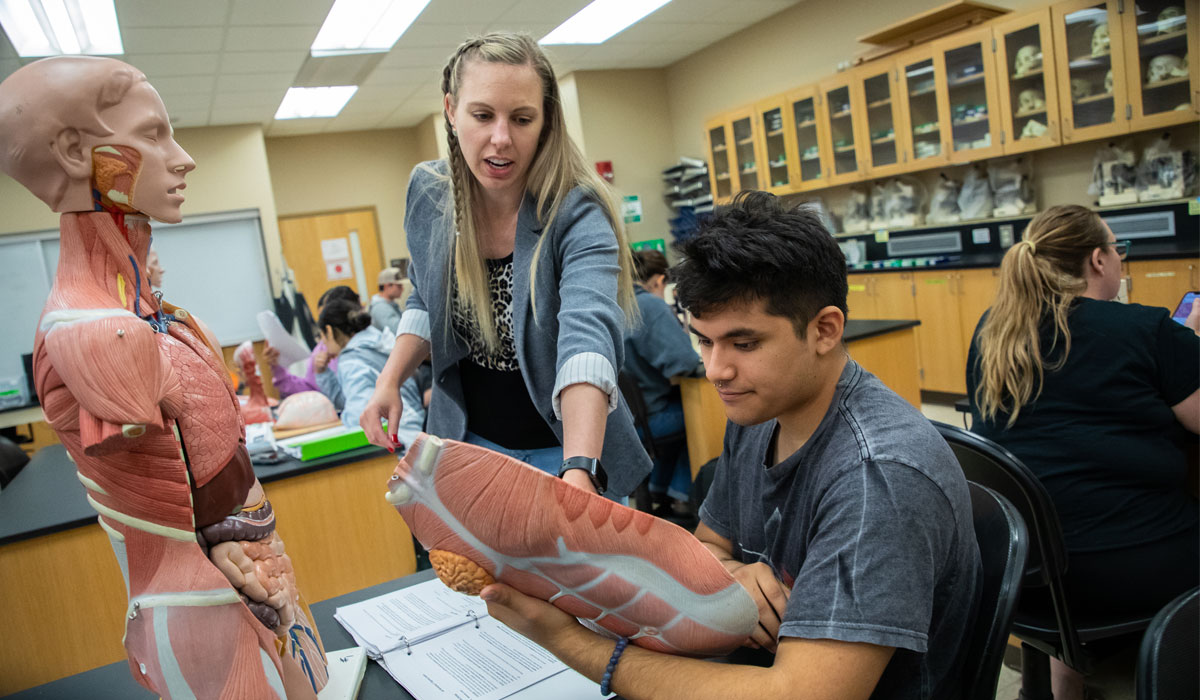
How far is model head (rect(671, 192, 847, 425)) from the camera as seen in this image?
0.86 m

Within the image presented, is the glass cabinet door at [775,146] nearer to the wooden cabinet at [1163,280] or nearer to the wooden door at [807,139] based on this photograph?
the wooden door at [807,139]

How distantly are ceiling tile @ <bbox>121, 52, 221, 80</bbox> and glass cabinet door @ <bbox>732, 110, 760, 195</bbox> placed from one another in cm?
389

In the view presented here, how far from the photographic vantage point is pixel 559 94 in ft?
3.79

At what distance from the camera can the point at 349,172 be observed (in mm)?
8531

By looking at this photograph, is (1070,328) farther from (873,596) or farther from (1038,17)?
(1038,17)

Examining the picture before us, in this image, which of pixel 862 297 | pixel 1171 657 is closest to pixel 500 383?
pixel 1171 657

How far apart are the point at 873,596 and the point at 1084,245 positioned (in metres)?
1.36

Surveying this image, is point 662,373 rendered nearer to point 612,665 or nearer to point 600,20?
point 612,665

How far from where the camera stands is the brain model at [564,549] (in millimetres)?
590

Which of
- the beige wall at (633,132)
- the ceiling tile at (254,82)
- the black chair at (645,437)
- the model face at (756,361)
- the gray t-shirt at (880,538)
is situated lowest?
the black chair at (645,437)

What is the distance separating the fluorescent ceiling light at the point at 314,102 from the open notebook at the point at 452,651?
587 cm

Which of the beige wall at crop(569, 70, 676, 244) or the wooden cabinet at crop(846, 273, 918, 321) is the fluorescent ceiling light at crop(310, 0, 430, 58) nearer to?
the beige wall at crop(569, 70, 676, 244)

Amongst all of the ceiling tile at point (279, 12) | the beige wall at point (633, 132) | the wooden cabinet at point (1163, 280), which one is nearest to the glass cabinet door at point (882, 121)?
the wooden cabinet at point (1163, 280)

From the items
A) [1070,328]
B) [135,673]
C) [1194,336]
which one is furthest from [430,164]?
[1194,336]
